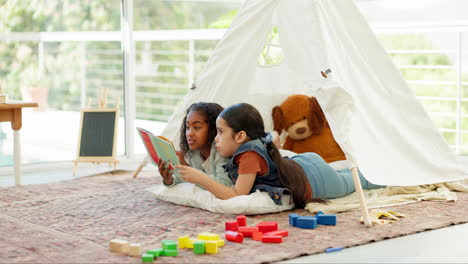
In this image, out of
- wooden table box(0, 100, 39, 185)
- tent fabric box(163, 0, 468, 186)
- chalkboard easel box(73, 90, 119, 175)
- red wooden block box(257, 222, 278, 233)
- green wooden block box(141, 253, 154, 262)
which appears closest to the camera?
green wooden block box(141, 253, 154, 262)

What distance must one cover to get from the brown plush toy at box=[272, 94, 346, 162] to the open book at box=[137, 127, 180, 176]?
0.90m

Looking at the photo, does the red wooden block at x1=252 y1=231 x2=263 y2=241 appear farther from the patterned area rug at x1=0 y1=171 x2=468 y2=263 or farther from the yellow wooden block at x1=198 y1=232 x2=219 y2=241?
the yellow wooden block at x1=198 y1=232 x2=219 y2=241

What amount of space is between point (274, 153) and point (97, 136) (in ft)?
5.73

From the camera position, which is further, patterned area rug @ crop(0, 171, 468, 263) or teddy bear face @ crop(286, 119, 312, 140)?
teddy bear face @ crop(286, 119, 312, 140)

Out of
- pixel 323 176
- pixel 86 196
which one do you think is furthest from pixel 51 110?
pixel 323 176

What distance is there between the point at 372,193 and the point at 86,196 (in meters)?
1.33

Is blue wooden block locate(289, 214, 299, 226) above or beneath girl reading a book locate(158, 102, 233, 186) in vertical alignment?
beneath

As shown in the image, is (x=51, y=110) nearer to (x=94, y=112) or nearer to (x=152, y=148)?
(x=94, y=112)

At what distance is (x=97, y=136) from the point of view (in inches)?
166

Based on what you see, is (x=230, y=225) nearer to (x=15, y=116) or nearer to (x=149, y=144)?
(x=149, y=144)

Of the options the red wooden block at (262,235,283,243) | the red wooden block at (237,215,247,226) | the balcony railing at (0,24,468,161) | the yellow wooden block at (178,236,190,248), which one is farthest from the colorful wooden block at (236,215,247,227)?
the balcony railing at (0,24,468,161)

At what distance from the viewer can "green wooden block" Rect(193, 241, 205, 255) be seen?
2.13 m

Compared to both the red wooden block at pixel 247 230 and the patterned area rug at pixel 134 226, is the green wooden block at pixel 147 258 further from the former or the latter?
the red wooden block at pixel 247 230

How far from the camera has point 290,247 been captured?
87.5 inches
